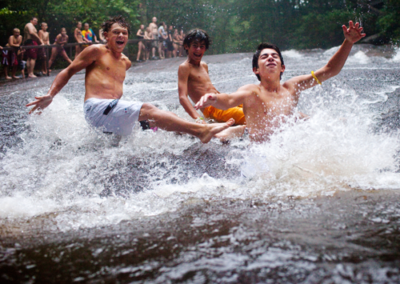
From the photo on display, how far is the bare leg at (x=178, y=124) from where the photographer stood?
3.21 meters

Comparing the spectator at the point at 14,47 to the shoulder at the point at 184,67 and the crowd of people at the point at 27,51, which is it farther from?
the shoulder at the point at 184,67

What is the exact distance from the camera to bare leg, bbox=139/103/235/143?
3.21 metres

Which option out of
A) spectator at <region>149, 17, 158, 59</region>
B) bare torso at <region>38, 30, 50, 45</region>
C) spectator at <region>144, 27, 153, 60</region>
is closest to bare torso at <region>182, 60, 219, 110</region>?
bare torso at <region>38, 30, 50, 45</region>

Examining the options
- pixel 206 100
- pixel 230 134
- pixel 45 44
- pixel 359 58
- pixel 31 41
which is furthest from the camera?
pixel 45 44

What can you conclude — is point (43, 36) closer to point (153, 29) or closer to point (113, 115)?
point (153, 29)

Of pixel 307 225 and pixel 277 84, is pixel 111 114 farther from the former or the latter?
pixel 307 225

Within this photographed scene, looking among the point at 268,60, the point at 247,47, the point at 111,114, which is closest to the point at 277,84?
the point at 268,60

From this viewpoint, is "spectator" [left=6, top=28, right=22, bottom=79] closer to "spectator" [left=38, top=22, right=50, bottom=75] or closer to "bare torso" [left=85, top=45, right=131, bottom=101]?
"spectator" [left=38, top=22, right=50, bottom=75]

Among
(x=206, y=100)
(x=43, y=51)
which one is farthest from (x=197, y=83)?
(x=43, y=51)

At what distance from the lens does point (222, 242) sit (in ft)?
5.22

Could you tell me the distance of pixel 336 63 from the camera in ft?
11.1

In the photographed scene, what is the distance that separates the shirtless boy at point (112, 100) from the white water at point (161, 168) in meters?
0.25

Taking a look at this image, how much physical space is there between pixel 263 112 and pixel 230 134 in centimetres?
55

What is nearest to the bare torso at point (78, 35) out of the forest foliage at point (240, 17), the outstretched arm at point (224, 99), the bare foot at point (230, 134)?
the forest foliage at point (240, 17)
